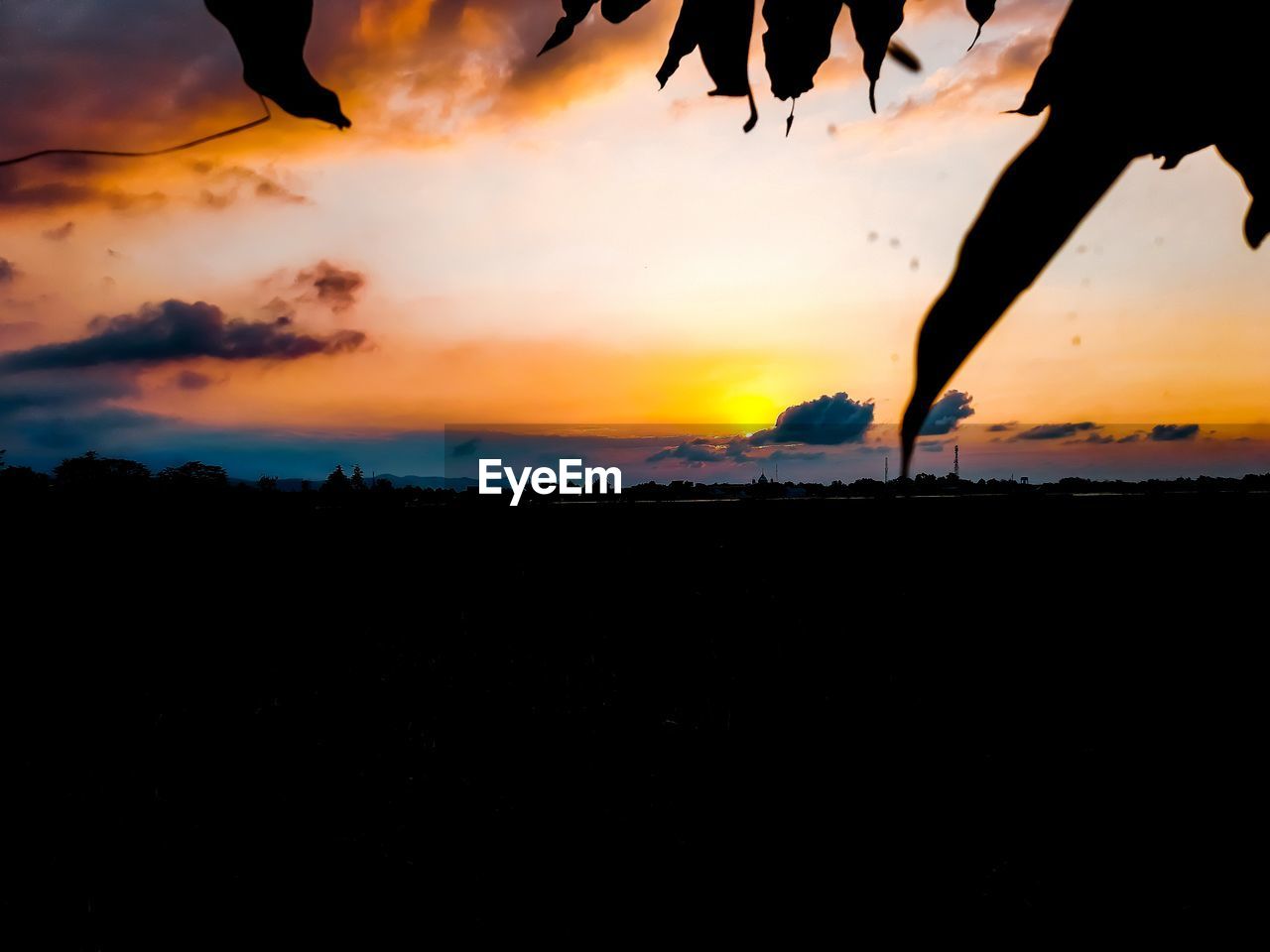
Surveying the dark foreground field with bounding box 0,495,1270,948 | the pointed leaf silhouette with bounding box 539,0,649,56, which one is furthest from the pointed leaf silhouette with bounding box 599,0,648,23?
the dark foreground field with bounding box 0,495,1270,948

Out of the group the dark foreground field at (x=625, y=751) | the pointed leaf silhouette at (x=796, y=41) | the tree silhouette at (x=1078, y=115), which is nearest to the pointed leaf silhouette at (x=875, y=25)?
the pointed leaf silhouette at (x=796, y=41)

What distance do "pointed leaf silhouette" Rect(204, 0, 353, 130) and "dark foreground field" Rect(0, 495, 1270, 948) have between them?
2.64m

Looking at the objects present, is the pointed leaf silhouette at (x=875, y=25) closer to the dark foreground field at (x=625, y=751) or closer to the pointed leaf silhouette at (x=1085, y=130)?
the pointed leaf silhouette at (x=1085, y=130)

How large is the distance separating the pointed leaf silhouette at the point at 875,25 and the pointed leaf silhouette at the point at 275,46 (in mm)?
252

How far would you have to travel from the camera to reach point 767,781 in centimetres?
327

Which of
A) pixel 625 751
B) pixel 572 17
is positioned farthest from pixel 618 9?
pixel 625 751

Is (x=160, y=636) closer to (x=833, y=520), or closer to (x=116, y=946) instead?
(x=116, y=946)

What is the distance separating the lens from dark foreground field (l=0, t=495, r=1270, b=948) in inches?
101

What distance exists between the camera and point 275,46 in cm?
25

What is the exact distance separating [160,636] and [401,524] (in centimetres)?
519

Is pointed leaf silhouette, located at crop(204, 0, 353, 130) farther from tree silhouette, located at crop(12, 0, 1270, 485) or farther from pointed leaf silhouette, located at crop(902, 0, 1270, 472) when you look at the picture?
pointed leaf silhouette, located at crop(902, 0, 1270, 472)

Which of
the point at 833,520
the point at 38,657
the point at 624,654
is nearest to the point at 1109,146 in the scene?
the point at 624,654

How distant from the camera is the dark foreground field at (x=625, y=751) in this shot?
2.57 meters

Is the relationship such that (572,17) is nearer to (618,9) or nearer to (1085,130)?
(618,9)
